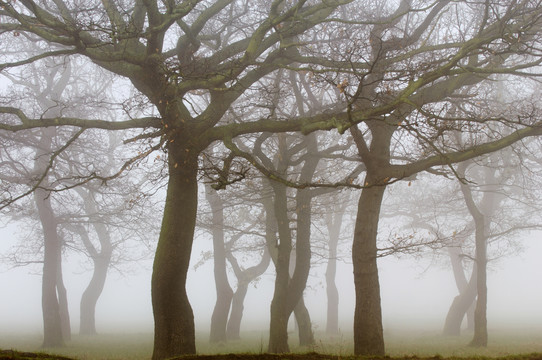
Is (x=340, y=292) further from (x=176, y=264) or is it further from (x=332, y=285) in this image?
(x=176, y=264)

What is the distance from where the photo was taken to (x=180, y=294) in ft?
32.8

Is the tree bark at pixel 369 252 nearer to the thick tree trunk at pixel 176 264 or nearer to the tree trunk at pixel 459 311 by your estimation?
the thick tree trunk at pixel 176 264

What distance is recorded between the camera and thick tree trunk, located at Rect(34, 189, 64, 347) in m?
18.5

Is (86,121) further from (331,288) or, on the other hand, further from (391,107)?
(331,288)

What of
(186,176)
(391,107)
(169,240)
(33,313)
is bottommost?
(33,313)

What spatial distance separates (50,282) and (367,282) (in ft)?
46.8

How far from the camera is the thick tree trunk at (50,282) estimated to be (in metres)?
18.5

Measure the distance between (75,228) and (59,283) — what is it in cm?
272

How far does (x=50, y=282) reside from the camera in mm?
19453

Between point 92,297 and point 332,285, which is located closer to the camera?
point 92,297

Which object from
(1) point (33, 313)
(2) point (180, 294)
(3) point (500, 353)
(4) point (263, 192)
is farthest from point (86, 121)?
(1) point (33, 313)

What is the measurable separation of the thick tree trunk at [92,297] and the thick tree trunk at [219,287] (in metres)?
8.54

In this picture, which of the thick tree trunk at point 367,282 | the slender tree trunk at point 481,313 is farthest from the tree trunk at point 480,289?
the thick tree trunk at point 367,282

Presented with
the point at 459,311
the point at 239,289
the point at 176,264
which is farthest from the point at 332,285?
the point at 176,264
